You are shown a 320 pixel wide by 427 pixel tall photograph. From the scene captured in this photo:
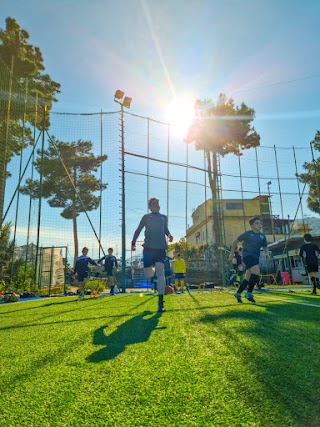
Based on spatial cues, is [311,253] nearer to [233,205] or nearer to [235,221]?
[235,221]

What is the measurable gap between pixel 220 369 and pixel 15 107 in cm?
1226

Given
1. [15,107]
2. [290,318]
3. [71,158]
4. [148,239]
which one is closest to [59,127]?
[15,107]

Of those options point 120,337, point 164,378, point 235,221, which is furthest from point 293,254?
point 164,378

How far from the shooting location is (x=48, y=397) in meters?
1.23

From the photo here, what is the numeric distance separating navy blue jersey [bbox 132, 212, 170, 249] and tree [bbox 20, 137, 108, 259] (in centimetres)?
613

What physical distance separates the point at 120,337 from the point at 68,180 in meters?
15.8

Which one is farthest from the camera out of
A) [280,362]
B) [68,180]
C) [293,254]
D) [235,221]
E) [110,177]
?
[235,221]

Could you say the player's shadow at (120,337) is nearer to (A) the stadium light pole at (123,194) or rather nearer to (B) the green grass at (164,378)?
(B) the green grass at (164,378)

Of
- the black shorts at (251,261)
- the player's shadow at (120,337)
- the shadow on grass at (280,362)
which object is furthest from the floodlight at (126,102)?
the shadow on grass at (280,362)

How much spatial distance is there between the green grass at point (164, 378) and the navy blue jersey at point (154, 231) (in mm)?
2047

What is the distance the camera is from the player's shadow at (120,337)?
6.10ft

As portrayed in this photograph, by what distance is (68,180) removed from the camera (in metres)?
16.9

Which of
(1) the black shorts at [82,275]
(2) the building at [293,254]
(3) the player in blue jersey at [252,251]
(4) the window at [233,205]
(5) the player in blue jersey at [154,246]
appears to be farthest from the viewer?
(4) the window at [233,205]

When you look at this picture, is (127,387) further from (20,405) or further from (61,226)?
(61,226)
